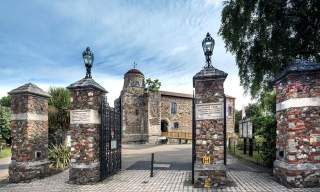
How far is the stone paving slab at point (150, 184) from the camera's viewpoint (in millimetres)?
7743

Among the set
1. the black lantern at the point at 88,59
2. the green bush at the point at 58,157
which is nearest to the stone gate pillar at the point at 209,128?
the black lantern at the point at 88,59

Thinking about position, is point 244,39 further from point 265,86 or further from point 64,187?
point 64,187

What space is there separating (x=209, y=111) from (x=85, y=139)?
4.19 m

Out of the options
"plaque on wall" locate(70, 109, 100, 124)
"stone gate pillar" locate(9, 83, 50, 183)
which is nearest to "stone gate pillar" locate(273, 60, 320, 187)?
"plaque on wall" locate(70, 109, 100, 124)

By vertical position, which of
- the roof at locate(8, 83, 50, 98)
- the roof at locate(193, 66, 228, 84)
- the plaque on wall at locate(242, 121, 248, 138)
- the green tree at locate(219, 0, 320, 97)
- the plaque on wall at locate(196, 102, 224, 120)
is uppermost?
the green tree at locate(219, 0, 320, 97)

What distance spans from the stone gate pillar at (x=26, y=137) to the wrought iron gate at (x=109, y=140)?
8.32 ft

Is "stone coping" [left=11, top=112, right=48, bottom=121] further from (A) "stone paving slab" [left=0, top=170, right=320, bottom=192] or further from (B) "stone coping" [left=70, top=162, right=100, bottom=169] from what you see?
(B) "stone coping" [left=70, top=162, right=100, bottom=169]

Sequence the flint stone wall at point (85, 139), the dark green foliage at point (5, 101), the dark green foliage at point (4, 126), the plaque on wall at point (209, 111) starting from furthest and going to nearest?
1. the dark green foliage at point (5, 101)
2. the dark green foliage at point (4, 126)
3. the flint stone wall at point (85, 139)
4. the plaque on wall at point (209, 111)

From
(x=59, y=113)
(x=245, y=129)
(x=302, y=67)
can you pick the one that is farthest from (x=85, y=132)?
(x=245, y=129)

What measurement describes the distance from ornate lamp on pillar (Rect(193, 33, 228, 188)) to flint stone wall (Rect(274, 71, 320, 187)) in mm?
1799

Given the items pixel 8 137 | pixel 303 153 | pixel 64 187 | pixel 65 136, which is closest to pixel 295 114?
pixel 303 153

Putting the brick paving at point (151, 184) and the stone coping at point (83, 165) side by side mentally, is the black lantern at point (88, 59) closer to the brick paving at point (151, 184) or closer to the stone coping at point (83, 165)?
the stone coping at point (83, 165)

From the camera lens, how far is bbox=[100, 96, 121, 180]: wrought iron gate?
9523 mm

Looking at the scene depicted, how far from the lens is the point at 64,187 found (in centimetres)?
848
